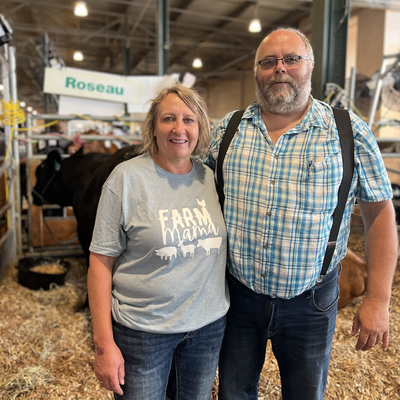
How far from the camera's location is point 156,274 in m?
1.30

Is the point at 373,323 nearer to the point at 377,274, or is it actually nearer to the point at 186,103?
the point at 377,274

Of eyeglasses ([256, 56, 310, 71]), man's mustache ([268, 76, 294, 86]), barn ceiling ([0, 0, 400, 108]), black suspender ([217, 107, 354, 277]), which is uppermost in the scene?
barn ceiling ([0, 0, 400, 108])

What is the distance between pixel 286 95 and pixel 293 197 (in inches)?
16.2

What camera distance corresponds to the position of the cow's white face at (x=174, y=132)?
136cm

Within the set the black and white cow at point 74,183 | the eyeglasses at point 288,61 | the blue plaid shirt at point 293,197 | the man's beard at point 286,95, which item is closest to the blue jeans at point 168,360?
the blue plaid shirt at point 293,197

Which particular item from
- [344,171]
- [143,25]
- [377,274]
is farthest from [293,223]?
[143,25]

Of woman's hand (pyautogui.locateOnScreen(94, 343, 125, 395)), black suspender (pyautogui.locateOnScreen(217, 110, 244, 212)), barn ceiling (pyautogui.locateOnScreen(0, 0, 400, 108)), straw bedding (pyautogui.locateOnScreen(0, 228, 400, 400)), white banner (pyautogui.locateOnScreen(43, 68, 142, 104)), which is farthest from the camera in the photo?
barn ceiling (pyautogui.locateOnScreen(0, 0, 400, 108))

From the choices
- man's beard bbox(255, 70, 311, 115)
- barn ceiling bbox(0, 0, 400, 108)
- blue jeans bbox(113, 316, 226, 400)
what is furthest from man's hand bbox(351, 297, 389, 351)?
barn ceiling bbox(0, 0, 400, 108)

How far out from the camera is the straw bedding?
209 cm

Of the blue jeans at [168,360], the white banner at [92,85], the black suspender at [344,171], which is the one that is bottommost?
the blue jeans at [168,360]

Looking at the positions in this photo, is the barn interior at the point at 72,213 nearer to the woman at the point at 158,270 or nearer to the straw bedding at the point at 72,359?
Result: the straw bedding at the point at 72,359

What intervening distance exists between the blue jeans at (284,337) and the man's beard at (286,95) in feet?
2.35

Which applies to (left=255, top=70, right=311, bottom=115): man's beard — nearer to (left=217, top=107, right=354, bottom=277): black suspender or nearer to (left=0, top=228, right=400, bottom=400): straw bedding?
(left=217, top=107, right=354, bottom=277): black suspender

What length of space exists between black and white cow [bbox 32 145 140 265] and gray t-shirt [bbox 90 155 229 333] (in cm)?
167
